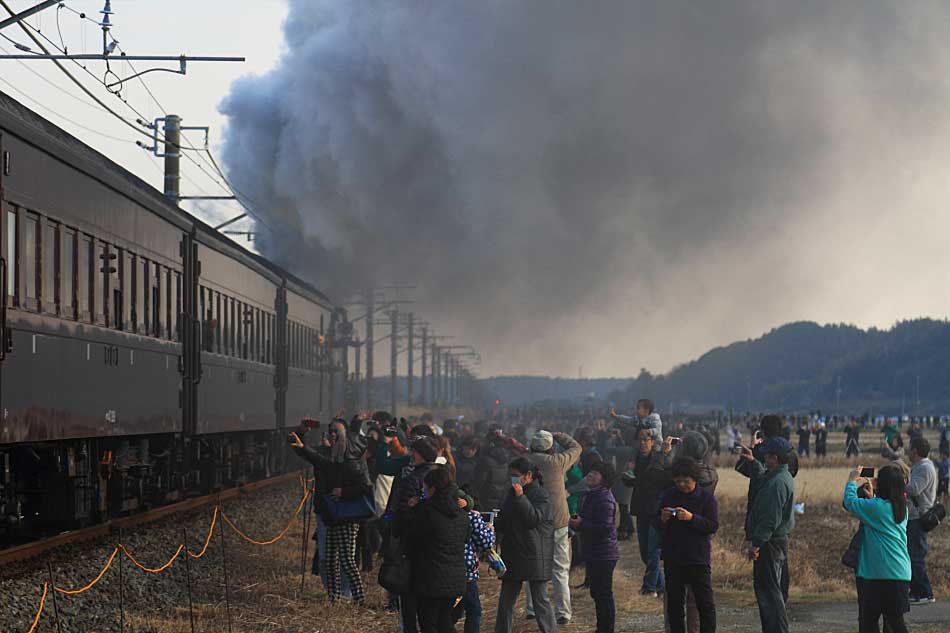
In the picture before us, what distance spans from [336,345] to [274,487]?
9368 millimetres

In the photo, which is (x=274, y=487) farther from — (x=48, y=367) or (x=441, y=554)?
(x=441, y=554)

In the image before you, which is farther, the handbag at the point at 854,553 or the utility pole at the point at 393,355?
the utility pole at the point at 393,355

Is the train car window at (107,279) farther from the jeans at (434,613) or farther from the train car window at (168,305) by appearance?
the jeans at (434,613)

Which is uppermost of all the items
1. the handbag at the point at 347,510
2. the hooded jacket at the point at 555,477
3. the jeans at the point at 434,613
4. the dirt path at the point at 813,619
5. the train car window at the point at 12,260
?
the train car window at the point at 12,260

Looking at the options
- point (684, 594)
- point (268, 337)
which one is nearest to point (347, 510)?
point (684, 594)

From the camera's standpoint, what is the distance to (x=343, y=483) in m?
13.8

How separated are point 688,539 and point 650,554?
16.1ft

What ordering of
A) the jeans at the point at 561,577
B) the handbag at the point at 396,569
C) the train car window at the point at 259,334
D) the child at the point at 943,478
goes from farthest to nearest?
1. the child at the point at 943,478
2. the train car window at the point at 259,334
3. the jeans at the point at 561,577
4. the handbag at the point at 396,569

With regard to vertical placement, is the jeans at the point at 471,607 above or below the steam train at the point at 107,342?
below

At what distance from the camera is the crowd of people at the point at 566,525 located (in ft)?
33.5

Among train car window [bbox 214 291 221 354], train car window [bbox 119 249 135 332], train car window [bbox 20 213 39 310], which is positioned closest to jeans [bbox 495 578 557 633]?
train car window [bbox 20 213 39 310]

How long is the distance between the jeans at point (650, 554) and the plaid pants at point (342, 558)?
3.19 metres

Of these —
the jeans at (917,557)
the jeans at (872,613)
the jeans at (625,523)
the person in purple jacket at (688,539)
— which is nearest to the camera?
the jeans at (872,613)

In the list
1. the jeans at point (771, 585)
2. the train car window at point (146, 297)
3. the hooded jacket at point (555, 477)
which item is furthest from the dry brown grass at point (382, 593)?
the train car window at point (146, 297)
